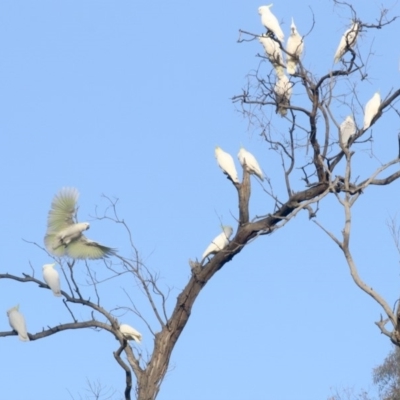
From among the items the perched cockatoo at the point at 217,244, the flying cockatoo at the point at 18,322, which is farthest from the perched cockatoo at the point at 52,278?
the perched cockatoo at the point at 217,244

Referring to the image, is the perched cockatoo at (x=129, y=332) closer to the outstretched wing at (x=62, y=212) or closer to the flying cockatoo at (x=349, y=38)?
the outstretched wing at (x=62, y=212)

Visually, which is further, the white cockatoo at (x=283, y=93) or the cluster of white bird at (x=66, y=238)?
the cluster of white bird at (x=66, y=238)

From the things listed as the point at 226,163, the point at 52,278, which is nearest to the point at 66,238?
the point at 52,278

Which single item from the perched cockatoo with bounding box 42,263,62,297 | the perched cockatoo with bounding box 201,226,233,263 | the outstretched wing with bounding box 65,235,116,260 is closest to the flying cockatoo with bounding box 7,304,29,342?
the perched cockatoo with bounding box 42,263,62,297

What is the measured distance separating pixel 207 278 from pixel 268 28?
2.07 meters

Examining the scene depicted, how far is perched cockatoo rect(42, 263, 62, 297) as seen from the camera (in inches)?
319

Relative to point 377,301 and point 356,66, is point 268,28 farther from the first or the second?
point 377,301

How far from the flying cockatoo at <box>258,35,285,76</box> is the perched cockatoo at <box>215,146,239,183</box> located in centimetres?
97

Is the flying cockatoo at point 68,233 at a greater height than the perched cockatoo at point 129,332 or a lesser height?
greater

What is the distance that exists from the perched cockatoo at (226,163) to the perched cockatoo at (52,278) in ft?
5.00

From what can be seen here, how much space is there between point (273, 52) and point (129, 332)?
7.37 ft

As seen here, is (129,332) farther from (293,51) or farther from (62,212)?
(293,51)

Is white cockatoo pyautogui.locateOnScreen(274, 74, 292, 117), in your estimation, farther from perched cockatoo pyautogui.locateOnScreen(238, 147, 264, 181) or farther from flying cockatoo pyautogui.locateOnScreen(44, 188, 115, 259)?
flying cockatoo pyautogui.locateOnScreen(44, 188, 115, 259)

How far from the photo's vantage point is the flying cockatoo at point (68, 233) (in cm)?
842
